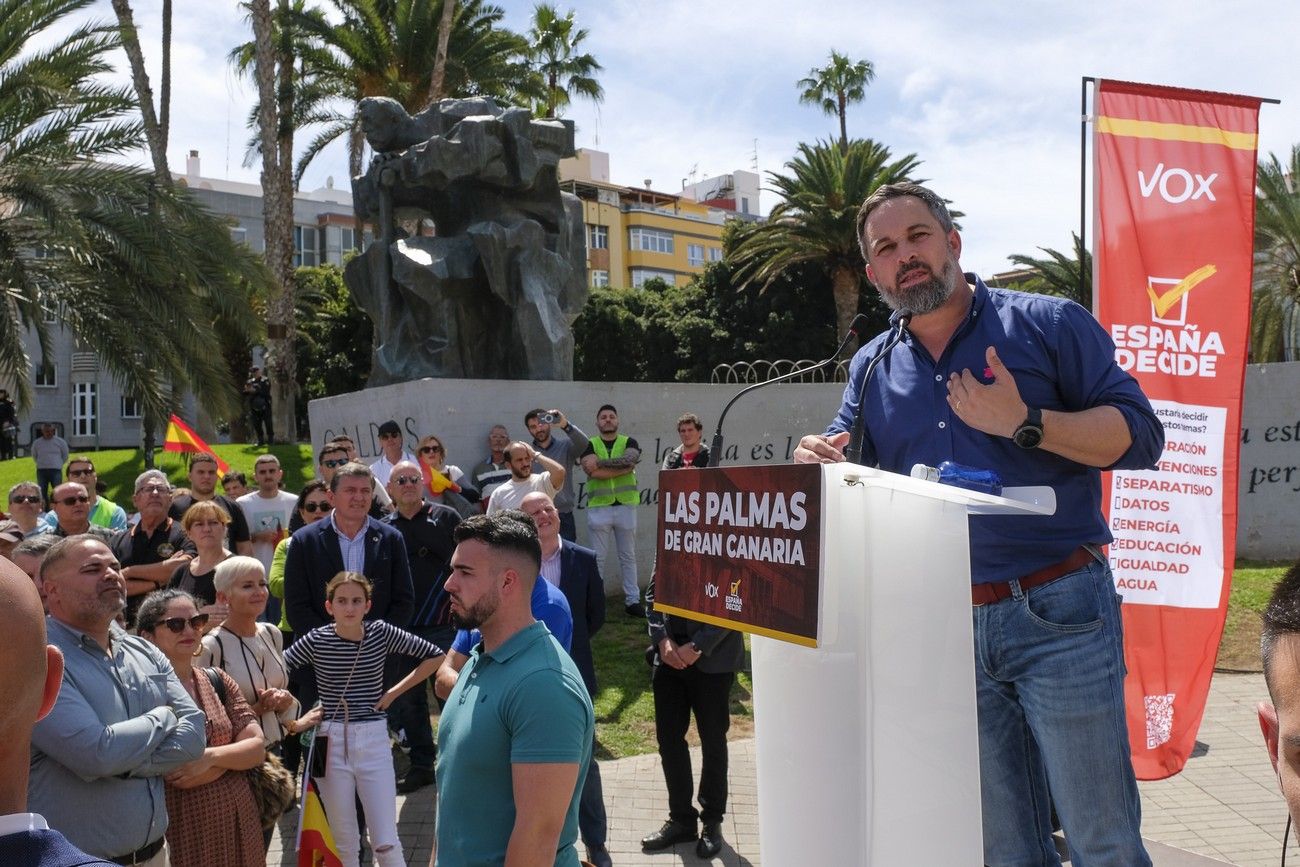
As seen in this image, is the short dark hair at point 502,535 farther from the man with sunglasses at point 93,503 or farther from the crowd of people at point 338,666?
the man with sunglasses at point 93,503

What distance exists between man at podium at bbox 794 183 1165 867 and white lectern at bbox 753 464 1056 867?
1.09ft

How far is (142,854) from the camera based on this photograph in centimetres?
376

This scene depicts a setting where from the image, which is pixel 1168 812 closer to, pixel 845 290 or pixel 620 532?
pixel 620 532

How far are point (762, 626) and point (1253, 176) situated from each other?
204 inches

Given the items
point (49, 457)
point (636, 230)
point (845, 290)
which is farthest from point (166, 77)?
point (636, 230)

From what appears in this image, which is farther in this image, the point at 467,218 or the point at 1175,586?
the point at 467,218

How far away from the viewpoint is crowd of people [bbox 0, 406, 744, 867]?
303 cm

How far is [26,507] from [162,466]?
1323cm

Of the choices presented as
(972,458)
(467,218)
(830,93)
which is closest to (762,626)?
(972,458)

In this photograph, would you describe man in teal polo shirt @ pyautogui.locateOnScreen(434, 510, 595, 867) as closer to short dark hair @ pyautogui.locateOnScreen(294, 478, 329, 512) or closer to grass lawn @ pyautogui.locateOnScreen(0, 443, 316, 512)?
short dark hair @ pyautogui.locateOnScreen(294, 478, 329, 512)

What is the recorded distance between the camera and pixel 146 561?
7422 mm

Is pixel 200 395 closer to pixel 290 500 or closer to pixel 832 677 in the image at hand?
pixel 290 500

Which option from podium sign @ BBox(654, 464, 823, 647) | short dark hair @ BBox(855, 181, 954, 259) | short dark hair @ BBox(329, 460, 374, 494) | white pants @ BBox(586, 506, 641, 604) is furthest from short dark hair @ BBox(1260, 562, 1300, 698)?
white pants @ BBox(586, 506, 641, 604)

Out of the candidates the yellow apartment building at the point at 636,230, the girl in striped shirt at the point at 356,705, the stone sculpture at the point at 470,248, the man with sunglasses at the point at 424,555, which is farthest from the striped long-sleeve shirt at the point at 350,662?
the yellow apartment building at the point at 636,230
